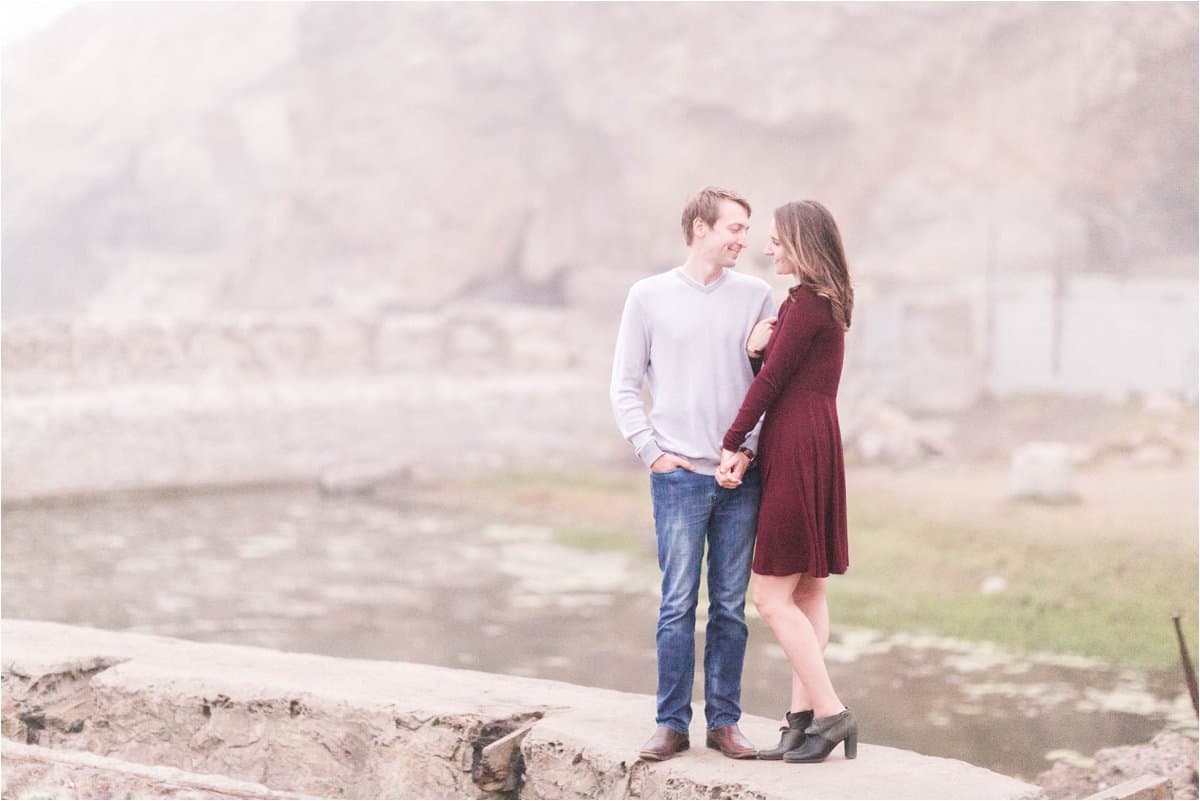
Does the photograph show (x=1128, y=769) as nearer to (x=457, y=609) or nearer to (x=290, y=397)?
(x=457, y=609)

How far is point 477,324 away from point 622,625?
6601mm

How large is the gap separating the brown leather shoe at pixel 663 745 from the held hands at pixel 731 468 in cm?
70

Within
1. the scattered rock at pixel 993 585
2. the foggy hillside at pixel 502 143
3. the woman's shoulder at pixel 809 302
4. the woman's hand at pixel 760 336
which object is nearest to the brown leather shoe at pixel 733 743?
the woman's hand at pixel 760 336

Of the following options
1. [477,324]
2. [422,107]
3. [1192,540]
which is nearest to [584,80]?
[422,107]

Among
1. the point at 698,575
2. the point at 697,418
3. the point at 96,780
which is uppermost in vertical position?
the point at 697,418

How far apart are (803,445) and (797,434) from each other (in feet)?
0.10

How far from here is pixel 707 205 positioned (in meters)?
3.48

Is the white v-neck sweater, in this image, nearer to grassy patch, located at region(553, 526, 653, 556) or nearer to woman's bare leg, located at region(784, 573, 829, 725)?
woman's bare leg, located at region(784, 573, 829, 725)

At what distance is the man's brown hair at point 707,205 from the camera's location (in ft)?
11.4

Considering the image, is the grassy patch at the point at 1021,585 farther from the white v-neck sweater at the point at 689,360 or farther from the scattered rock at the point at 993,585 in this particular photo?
the white v-neck sweater at the point at 689,360

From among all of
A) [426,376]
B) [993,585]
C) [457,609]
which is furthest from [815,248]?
[426,376]

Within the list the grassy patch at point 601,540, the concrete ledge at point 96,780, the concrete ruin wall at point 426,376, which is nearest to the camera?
the concrete ledge at point 96,780

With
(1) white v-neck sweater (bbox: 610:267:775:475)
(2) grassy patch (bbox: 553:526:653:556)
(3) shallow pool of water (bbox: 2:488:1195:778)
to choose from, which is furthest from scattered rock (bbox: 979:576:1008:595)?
(1) white v-neck sweater (bbox: 610:267:775:475)

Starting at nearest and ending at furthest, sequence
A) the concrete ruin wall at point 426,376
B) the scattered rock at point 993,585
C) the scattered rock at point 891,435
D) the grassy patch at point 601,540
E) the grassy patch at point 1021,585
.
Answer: the grassy patch at point 1021,585 → the scattered rock at point 993,585 → the grassy patch at point 601,540 → the concrete ruin wall at point 426,376 → the scattered rock at point 891,435
